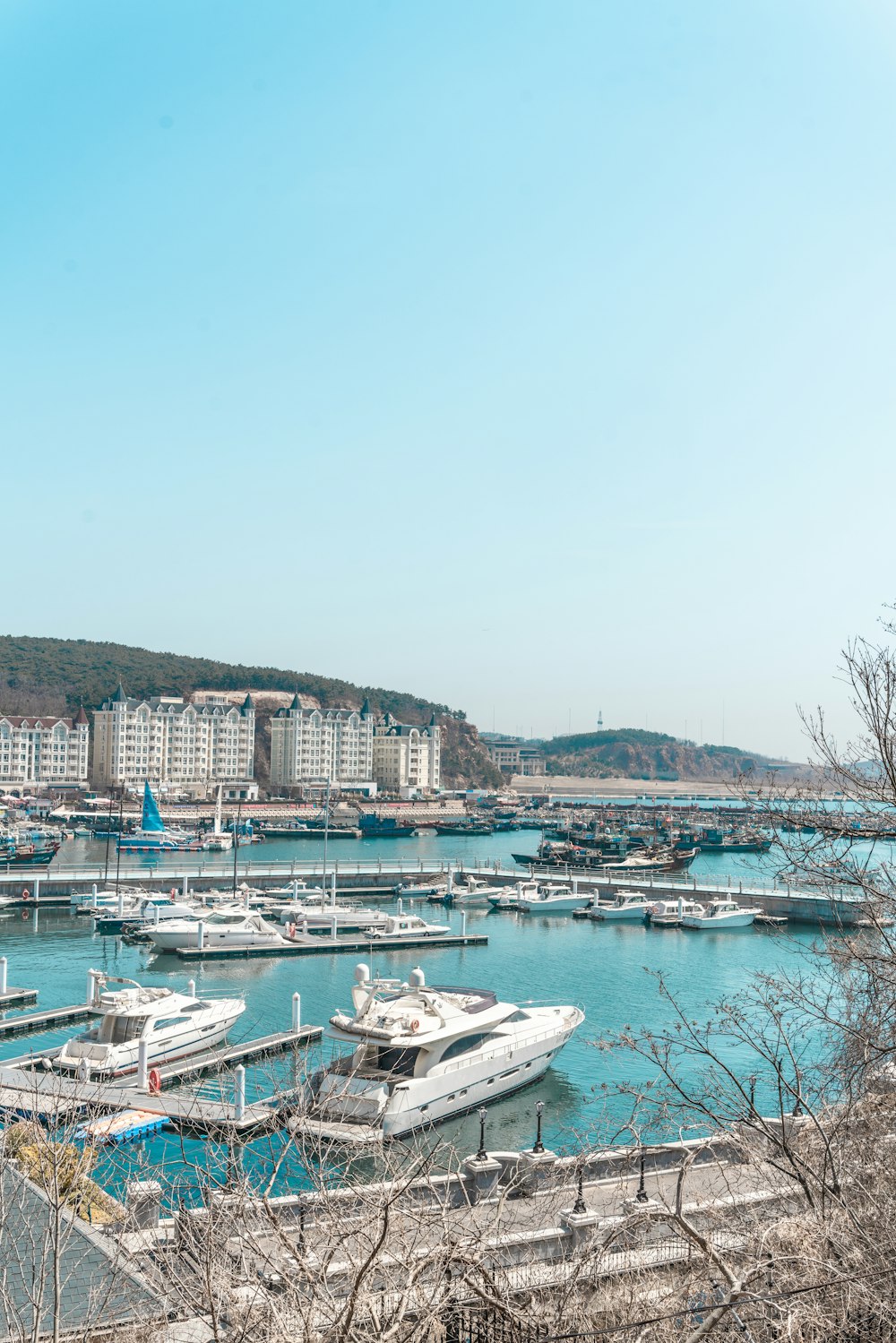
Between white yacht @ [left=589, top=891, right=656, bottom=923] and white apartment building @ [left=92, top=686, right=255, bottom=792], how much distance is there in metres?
74.0

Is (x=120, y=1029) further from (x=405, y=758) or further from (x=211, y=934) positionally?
(x=405, y=758)

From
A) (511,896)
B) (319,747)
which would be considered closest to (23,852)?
(511,896)

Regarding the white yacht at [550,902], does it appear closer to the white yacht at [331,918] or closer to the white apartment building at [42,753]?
the white yacht at [331,918]

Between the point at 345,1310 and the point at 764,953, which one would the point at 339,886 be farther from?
the point at 345,1310

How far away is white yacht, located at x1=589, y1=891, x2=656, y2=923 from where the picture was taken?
155ft

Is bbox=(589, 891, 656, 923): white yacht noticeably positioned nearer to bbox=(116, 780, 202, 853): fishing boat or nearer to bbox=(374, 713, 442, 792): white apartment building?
bbox=(116, 780, 202, 853): fishing boat

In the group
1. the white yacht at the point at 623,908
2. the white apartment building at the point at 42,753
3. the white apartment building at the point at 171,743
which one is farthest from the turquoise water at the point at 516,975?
the white apartment building at the point at 42,753

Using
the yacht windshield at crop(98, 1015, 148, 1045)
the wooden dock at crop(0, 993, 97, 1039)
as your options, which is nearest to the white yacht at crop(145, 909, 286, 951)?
the wooden dock at crop(0, 993, 97, 1039)

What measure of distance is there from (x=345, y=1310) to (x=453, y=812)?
117376 millimetres

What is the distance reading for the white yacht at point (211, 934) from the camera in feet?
118

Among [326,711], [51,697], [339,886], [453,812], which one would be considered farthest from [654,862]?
[51,697]

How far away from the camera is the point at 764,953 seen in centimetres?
4003

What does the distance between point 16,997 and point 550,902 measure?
88.5 ft

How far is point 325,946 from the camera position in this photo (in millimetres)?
36844
